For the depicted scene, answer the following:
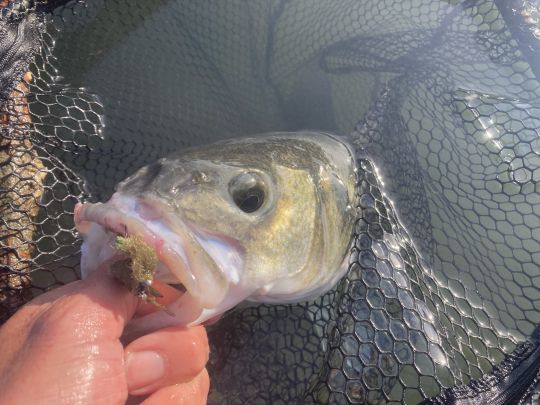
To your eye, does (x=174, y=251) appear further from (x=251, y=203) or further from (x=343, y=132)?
(x=343, y=132)

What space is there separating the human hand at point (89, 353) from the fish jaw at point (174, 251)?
0.09 metres

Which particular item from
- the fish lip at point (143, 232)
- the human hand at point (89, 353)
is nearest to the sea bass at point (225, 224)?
the fish lip at point (143, 232)

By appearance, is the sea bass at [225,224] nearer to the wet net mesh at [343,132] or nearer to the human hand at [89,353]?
the human hand at [89,353]

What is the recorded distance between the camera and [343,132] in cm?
352

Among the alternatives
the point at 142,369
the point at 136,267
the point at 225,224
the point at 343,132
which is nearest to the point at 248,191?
the point at 225,224

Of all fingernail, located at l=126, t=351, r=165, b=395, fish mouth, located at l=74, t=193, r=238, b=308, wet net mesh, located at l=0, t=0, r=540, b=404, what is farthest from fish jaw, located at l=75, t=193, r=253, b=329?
wet net mesh, located at l=0, t=0, r=540, b=404

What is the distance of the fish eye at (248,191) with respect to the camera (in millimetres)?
1542

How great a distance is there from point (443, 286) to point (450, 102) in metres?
1.29

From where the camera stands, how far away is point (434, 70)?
3.12 m

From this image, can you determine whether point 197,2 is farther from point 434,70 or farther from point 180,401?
point 180,401

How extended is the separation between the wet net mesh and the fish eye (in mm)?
787

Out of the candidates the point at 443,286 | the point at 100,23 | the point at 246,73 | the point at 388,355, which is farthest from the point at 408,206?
the point at 100,23

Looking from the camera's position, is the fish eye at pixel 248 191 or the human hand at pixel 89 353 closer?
the human hand at pixel 89 353

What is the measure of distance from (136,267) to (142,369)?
34cm
